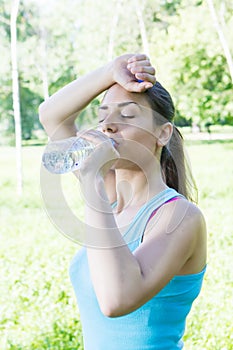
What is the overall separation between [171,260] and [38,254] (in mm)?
4500

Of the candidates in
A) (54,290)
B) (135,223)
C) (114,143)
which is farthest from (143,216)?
(54,290)

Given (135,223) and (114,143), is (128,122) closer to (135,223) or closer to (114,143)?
(114,143)

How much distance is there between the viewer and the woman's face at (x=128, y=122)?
52.1 inches

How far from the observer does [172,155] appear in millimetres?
Result: 1527

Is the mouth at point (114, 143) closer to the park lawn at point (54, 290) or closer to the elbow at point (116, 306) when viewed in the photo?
the park lawn at point (54, 290)

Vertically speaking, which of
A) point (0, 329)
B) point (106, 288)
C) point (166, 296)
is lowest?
point (0, 329)

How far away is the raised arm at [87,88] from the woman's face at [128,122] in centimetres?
3

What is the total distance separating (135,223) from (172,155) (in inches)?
9.3

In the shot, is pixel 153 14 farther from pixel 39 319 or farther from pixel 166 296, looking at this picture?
pixel 166 296

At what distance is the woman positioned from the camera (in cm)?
117

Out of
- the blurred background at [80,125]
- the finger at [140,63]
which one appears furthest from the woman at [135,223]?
the blurred background at [80,125]

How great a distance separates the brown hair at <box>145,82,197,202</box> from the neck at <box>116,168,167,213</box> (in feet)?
0.23

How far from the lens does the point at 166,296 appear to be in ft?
4.24

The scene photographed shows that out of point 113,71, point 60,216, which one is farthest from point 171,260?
point 113,71
